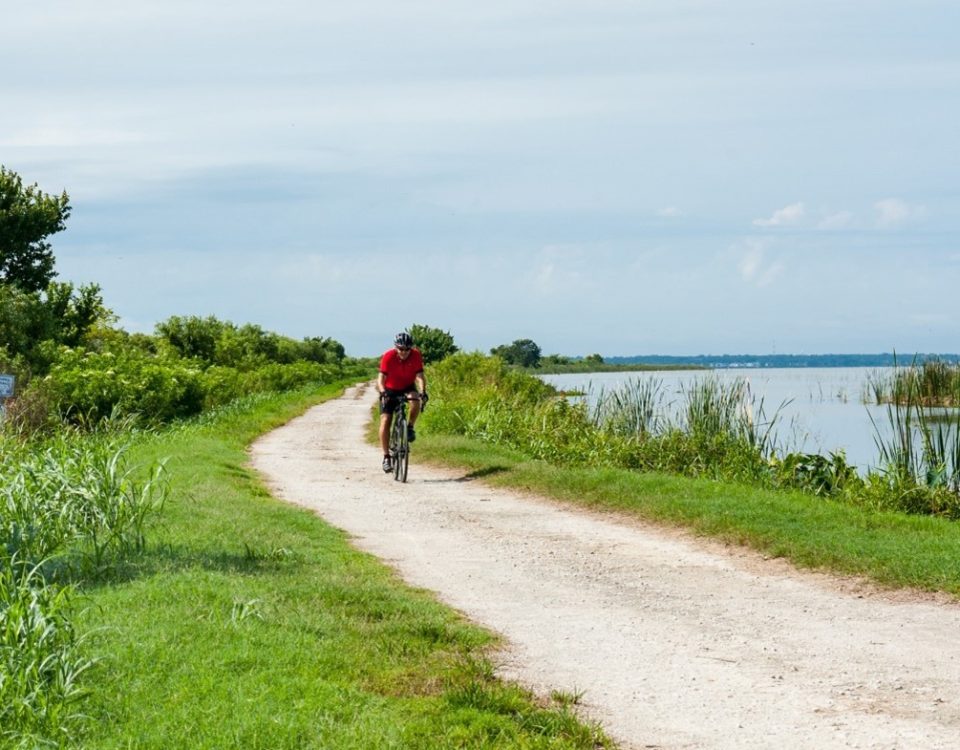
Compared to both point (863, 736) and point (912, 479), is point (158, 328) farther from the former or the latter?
point (863, 736)

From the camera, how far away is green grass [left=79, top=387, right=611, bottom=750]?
5.77 metres

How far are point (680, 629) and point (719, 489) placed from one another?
6.11 metres

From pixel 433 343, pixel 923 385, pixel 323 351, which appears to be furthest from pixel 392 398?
pixel 323 351

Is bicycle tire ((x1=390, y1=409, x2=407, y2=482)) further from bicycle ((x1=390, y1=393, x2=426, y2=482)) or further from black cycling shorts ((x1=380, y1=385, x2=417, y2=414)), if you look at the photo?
black cycling shorts ((x1=380, y1=385, x2=417, y2=414))

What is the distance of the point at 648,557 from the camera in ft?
37.1

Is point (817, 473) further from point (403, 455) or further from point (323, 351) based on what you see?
point (323, 351)

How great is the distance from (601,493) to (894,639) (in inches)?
280

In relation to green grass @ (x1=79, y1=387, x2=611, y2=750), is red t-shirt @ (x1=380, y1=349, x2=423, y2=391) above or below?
above

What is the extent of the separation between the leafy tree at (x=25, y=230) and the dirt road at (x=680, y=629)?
3442 cm

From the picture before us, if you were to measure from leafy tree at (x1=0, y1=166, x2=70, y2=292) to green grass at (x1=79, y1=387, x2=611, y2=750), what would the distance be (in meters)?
37.3

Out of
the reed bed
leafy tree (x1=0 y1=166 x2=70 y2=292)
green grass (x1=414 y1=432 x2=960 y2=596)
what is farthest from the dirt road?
leafy tree (x1=0 y1=166 x2=70 y2=292)

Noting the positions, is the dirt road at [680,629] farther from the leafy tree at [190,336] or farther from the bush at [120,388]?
the leafy tree at [190,336]

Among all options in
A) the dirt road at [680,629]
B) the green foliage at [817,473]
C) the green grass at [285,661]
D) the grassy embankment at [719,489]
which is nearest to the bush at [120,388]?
the grassy embankment at [719,489]

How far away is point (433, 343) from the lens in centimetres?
6175
